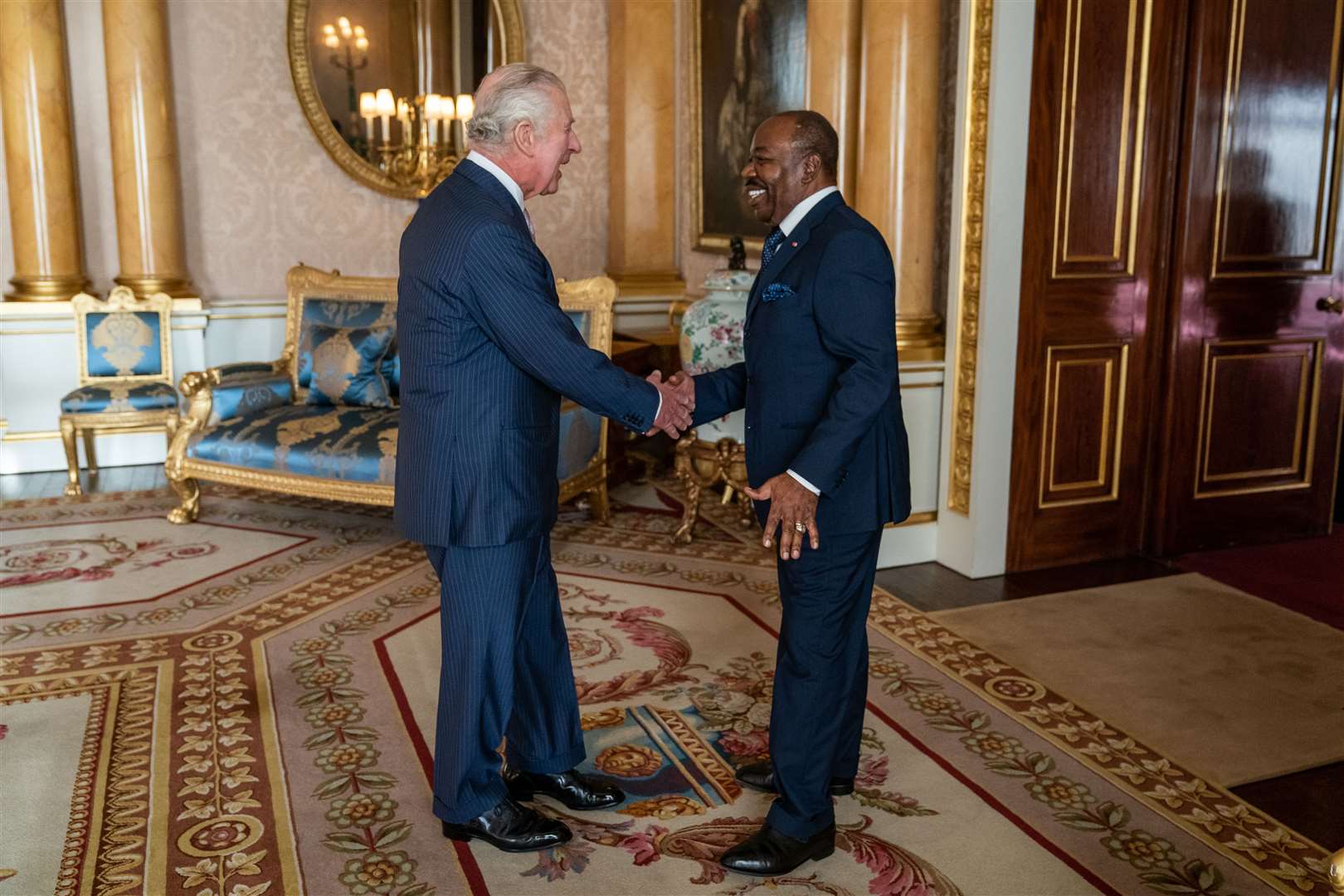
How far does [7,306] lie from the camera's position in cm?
608

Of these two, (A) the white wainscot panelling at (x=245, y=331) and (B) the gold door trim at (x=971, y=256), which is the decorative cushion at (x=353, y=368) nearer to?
(A) the white wainscot panelling at (x=245, y=331)

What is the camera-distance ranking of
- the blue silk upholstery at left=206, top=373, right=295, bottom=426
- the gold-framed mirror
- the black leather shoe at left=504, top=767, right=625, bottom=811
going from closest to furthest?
the black leather shoe at left=504, top=767, right=625, bottom=811
the blue silk upholstery at left=206, top=373, right=295, bottom=426
the gold-framed mirror

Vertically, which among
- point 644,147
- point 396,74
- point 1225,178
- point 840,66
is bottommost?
point 1225,178

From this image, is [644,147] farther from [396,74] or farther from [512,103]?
[512,103]

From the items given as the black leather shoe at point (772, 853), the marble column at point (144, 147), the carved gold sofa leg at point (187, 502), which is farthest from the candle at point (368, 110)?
the black leather shoe at point (772, 853)

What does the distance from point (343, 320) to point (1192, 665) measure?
3949 millimetres

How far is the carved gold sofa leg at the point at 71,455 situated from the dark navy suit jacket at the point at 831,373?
4567mm

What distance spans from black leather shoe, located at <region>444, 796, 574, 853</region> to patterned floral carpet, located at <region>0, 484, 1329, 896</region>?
34 mm

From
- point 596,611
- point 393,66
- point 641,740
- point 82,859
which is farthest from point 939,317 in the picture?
point 393,66

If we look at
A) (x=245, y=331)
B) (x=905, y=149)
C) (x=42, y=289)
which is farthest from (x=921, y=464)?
(x=42, y=289)

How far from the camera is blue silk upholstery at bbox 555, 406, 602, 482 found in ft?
15.9

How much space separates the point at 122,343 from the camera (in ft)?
20.1


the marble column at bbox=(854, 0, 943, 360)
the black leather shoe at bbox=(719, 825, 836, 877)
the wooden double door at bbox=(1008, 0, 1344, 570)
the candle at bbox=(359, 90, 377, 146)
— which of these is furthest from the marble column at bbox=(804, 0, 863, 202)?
the candle at bbox=(359, 90, 377, 146)

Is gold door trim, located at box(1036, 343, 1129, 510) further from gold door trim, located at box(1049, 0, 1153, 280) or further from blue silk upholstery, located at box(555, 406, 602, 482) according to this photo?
blue silk upholstery, located at box(555, 406, 602, 482)
